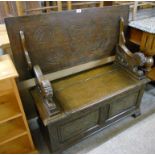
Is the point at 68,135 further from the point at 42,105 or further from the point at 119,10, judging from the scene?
the point at 119,10

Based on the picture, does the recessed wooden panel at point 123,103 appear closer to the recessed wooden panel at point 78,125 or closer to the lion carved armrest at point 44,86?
the recessed wooden panel at point 78,125

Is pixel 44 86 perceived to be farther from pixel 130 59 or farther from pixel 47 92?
pixel 130 59

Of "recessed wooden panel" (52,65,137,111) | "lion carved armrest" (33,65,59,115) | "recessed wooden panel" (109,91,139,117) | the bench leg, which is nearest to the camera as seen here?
"lion carved armrest" (33,65,59,115)

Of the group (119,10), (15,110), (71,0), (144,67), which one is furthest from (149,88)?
(15,110)

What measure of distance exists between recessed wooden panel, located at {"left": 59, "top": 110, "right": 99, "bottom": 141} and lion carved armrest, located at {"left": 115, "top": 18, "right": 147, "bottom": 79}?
21.1 inches

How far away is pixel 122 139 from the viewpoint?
4.94 feet

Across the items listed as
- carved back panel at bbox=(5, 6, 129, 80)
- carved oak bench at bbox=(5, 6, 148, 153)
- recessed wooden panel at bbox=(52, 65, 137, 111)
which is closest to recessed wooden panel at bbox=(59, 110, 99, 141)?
carved oak bench at bbox=(5, 6, 148, 153)

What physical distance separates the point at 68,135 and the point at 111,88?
551 mm

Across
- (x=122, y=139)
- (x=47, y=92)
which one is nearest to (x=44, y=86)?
(x=47, y=92)

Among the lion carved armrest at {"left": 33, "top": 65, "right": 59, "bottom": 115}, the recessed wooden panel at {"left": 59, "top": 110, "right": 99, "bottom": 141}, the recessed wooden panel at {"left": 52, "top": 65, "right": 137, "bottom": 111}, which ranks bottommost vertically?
the recessed wooden panel at {"left": 59, "top": 110, "right": 99, "bottom": 141}

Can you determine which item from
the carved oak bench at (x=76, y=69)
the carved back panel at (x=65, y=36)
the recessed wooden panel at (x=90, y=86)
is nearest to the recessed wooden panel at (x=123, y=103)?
the carved oak bench at (x=76, y=69)

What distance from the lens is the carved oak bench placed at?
114 cm

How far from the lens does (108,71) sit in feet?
5.14

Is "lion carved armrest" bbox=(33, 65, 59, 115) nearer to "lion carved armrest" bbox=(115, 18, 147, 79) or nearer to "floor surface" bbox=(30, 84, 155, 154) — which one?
"floor surface" bbox=(30, 84, 155, 154)
